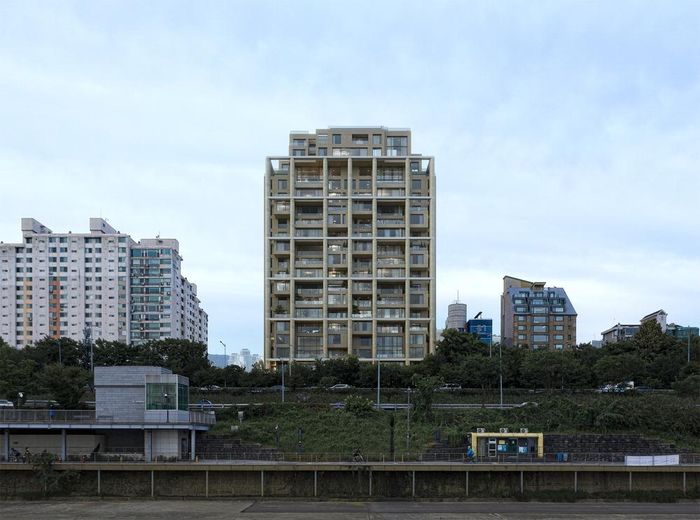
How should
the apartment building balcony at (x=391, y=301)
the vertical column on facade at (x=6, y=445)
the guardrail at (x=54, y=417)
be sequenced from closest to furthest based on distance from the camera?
the guardrail at (x=54, y=417) → the vertical column on facade at (x=6, y=445) → the apartment building balcony at (x=391, y=301)

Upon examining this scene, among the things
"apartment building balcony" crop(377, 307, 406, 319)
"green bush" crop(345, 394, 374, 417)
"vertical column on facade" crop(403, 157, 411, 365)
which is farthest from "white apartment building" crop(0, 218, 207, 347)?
"green bush" crop(345, 394, 374, 417)

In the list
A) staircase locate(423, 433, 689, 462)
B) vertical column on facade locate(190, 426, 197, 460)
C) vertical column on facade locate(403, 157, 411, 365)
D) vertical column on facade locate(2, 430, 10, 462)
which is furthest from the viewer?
vertical column on facade locate(403, 157, 411, 365)

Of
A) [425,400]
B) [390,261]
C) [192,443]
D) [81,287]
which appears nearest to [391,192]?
[390,261]

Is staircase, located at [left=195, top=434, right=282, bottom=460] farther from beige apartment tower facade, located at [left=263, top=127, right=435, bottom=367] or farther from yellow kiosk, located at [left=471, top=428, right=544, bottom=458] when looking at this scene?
beige apartment tower facade, located at [left=263, top=127, right=435, bottom=367]

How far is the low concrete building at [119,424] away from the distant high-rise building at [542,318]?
12106 centimetres

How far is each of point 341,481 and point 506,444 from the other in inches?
567

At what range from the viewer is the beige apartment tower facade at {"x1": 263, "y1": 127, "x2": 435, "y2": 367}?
105000mm

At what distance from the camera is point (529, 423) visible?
215 ft

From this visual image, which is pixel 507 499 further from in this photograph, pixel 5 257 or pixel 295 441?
pixel 5 257

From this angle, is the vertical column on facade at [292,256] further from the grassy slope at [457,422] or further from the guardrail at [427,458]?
the guardrail at [427,458]

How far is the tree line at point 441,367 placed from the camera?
252 feet

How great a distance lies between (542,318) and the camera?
541ft

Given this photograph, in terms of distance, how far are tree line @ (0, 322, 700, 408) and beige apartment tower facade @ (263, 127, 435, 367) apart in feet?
25.7

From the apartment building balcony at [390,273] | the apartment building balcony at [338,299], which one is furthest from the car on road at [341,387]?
the apartment building balcony at [390,273]
